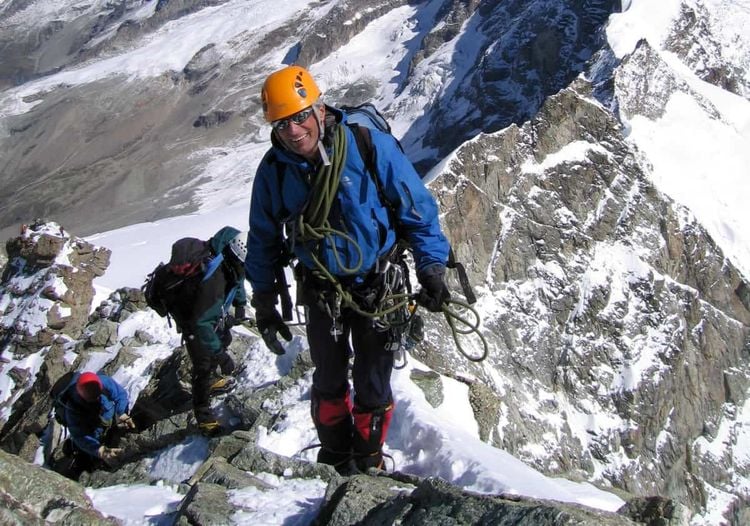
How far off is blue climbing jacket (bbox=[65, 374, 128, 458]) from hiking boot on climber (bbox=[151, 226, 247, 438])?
117cm

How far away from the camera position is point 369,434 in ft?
19.4

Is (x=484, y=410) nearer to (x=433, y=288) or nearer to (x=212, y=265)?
(x=212, y=265)

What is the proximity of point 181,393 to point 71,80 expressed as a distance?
195067 millimetres

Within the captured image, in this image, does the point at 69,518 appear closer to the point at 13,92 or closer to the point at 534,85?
the point at 534,85

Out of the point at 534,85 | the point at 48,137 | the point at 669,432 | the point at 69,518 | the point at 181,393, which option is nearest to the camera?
the point at 69,518

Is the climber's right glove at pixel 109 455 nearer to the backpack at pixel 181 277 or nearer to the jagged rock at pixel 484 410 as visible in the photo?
the backpack at pixel 181 277

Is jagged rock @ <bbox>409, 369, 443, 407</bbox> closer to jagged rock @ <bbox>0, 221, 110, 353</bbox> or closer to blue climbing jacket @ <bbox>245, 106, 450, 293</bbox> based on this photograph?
blue climbing jacket @ <bbox>245, 106, 450, 293</bbox>

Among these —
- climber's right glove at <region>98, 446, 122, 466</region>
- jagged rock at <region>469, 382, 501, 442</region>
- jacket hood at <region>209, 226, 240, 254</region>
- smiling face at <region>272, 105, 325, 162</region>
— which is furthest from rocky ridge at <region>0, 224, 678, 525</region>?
jagged rock at <region>469, 382, 501, 442</region>

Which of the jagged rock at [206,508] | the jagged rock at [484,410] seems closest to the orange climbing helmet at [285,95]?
the jagged rock at [206,508]

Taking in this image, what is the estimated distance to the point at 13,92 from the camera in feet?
592

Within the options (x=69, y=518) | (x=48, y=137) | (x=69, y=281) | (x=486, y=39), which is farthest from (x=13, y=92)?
(x=69, y=518)

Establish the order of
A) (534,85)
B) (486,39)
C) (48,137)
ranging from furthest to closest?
(48,137) → (486,39) → (534,85)

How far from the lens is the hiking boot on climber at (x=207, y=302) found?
7.60 metres

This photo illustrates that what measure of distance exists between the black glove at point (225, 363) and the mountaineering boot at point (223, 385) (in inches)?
3.1
